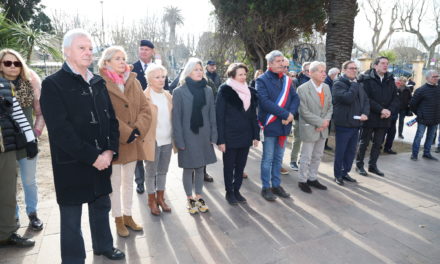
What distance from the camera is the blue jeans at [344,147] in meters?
5.00

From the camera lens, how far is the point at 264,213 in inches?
155

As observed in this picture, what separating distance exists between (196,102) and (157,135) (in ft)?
2.15

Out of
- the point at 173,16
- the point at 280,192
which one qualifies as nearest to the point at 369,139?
the point at 280,192

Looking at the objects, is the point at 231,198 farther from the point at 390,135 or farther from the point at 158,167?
the point at 390,135

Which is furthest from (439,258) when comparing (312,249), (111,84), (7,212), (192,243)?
(7,212)

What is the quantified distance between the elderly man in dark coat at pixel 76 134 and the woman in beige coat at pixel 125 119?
17.6 inches

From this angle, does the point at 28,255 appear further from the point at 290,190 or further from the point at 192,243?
the point at 290,190

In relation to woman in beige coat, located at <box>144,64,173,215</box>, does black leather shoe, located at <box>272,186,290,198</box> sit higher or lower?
lower

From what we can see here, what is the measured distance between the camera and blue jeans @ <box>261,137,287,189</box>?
432 cm

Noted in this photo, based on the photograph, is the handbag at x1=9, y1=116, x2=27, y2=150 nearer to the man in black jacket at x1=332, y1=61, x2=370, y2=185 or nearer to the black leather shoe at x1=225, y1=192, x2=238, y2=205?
the black leather shoe at x1=225, y1=192, x2=238, y2=205

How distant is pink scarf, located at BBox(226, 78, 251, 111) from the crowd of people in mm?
15

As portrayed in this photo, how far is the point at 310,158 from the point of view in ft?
15.5

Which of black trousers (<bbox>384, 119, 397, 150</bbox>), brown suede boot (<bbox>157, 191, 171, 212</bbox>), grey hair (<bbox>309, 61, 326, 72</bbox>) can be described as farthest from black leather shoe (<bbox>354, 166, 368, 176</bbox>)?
brown suede boot (<bbox>157, 191, 171, 212</bbox>)

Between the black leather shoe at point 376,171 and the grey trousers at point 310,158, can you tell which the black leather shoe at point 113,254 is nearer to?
the grey trousers at point 310,158
